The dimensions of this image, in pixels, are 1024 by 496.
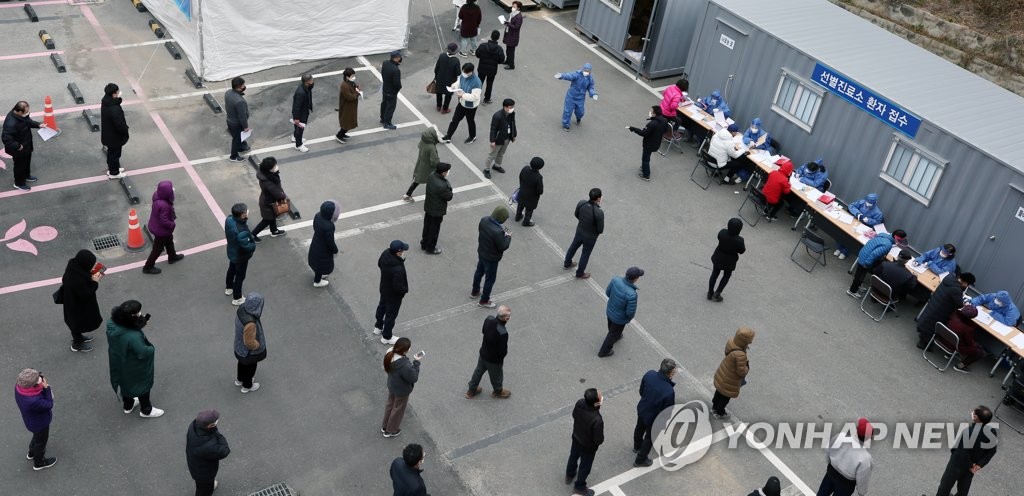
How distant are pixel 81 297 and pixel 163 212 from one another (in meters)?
1.94

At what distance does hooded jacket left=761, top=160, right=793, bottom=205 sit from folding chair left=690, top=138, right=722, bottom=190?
134cm

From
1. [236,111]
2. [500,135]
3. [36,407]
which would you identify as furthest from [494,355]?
[236,111]

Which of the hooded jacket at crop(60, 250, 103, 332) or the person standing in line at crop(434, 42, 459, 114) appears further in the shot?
the person standing in line at crop(434, 42, 459, 114)

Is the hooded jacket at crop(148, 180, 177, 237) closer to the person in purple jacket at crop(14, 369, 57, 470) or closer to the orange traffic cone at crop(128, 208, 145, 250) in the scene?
the orange traffic cone at crop(128, 208, 145, 250)

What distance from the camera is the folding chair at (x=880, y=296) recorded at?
14461 mm

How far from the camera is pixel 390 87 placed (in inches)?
685

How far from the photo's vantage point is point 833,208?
53.3ft

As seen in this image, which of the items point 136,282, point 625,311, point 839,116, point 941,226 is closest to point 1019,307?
point 941,226

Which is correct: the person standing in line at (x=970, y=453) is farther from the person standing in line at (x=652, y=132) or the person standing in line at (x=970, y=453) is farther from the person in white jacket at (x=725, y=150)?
the person standing in line at (x=652, y=132)

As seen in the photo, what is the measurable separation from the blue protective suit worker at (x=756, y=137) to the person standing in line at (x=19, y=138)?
1297cm

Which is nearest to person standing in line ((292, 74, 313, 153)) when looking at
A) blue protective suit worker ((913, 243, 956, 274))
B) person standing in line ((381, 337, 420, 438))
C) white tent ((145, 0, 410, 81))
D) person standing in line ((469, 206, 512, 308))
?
white tent ((145, 0, 410, 81))

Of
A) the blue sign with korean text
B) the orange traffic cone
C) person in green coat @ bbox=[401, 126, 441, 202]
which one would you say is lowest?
the orange traffic cone

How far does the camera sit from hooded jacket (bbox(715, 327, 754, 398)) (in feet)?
36.9

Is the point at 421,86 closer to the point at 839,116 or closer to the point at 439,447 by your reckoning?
the point at 839,116
